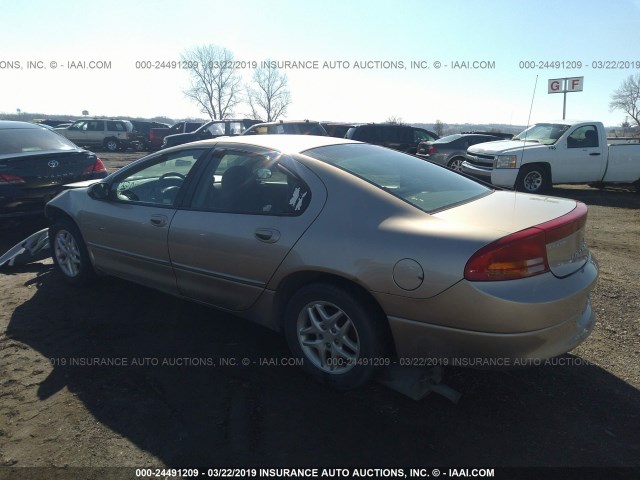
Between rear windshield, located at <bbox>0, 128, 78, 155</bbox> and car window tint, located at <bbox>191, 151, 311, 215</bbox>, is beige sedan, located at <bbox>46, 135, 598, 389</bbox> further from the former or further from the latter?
rear windshield, located at <bbox>0, 128, 78, 155</bbox>

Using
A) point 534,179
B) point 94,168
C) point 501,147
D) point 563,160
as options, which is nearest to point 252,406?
point 94,168

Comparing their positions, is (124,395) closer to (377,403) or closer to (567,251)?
(377,403)

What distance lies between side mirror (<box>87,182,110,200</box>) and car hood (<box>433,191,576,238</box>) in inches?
118

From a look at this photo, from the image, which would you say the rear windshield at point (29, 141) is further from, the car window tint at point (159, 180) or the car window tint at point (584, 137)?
the car window tint at point (584, 137)

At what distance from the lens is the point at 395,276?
2.54 meters

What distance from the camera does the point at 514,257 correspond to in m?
2.39

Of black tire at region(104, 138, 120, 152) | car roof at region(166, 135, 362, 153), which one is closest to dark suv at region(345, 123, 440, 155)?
car roof at region(166, 135, 362, 153)

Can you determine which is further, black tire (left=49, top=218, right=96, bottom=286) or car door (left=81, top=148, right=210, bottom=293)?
black tire (left=49, top=218, right=96, bottom=286)

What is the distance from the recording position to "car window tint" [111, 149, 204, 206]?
148 inches

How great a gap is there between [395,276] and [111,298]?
3.03 m

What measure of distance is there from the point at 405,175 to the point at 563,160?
960cm

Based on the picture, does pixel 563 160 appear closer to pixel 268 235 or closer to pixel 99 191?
pixel 268 235

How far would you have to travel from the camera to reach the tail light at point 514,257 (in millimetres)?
2369

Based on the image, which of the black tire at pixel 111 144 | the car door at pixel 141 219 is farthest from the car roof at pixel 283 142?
the black tire at pixel 111 144
